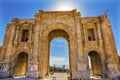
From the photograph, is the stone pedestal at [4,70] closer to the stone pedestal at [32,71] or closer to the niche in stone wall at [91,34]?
the stone pedestal at [32,71]

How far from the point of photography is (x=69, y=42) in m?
14.3

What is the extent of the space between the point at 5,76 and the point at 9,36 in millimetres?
5540

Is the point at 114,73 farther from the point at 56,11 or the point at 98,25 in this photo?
the point at 56,11

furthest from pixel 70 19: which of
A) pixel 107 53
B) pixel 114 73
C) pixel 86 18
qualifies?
pixel 114 73

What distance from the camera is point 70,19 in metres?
15.0

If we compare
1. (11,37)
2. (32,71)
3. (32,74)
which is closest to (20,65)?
(32,71)

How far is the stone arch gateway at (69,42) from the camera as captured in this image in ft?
40.9

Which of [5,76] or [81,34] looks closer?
[5,76]

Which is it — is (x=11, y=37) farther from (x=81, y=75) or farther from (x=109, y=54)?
(x=109, y=54)

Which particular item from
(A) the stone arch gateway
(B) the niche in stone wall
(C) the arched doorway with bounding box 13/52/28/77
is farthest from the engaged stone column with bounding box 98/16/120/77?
(C) the arched doorway with bounding box 13/52/28/77

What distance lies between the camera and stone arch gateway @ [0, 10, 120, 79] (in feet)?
40.9

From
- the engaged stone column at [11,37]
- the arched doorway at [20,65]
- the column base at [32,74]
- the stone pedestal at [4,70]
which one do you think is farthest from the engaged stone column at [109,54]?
the engaged stone column at [11,37]

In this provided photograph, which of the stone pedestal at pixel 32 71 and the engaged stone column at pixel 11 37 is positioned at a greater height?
the engaged stone column at pixel 11 37

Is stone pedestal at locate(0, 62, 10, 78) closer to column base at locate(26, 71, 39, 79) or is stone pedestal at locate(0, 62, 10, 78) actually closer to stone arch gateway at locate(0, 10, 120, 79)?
stone arch gateway at locate(0, 10, 120, 79)
